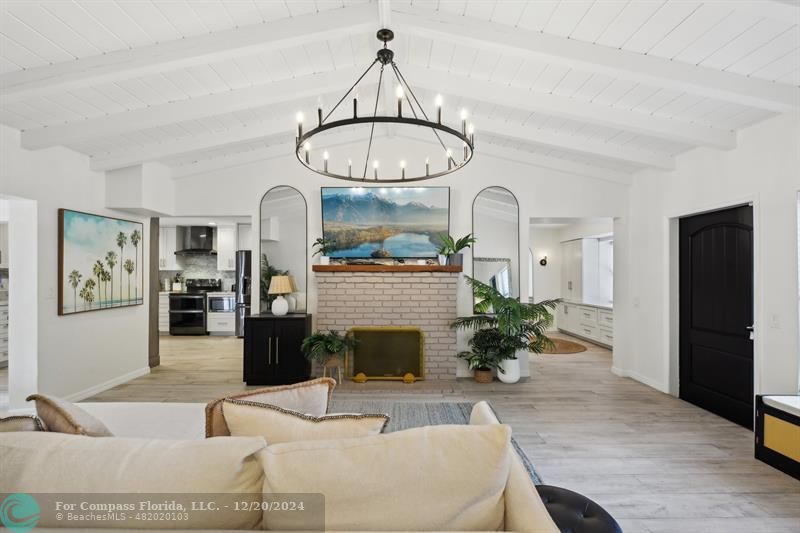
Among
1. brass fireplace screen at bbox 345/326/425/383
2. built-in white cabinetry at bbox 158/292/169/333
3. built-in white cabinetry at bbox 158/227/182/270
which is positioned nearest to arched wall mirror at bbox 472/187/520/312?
brass fireplace screen at bbox 345/326/425/383

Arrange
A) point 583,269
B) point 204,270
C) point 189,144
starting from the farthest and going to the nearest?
point 204,270 → point 583,269 → point 189,144

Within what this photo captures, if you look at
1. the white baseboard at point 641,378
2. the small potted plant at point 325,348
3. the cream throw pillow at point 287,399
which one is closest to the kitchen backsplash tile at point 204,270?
the small potted plant at point 325,348

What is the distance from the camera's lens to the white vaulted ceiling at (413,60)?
2398 millimetres

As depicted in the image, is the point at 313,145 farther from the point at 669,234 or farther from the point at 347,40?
the point at 669,234

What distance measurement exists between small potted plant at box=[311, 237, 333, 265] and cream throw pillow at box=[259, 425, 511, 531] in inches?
159

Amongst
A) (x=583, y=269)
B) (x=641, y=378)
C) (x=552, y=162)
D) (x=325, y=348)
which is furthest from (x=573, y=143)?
(x=583, y=269)

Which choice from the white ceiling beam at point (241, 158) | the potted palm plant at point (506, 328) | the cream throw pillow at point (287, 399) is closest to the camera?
the cream throw pillow at point (287, 399)

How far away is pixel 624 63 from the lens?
2.76 m

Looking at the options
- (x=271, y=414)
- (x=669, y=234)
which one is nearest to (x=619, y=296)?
(x=669, y=234)

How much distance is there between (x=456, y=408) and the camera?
367 centimetres

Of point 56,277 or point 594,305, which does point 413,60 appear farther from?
point 594,305

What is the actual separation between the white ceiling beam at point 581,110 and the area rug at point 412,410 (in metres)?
2.79

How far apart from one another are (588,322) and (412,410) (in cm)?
524

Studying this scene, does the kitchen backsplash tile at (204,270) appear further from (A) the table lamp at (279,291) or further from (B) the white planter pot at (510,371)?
(B) the white planter pot at (510,371)
